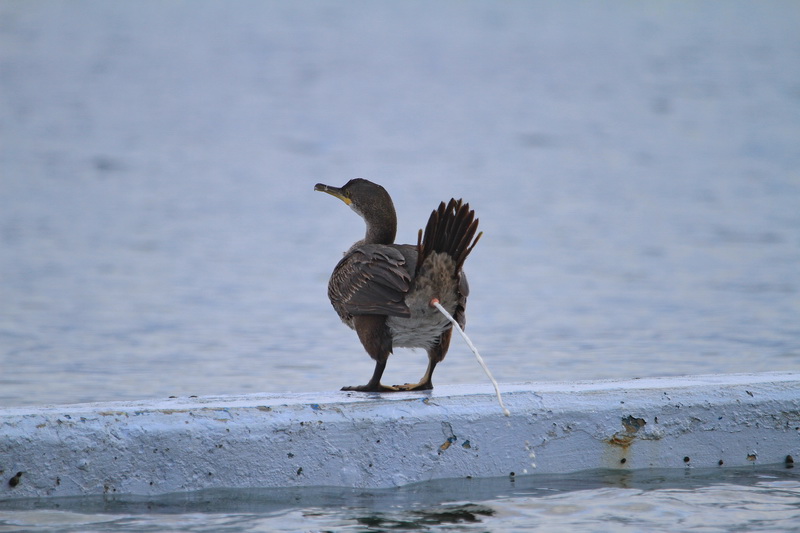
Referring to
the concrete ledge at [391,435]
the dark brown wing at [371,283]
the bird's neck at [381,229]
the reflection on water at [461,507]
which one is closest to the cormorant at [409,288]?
the dark brown wing at [371,283]

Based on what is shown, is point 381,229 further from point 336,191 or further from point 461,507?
point 461,507

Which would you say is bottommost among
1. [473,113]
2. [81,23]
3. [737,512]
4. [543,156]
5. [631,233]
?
[737,512]

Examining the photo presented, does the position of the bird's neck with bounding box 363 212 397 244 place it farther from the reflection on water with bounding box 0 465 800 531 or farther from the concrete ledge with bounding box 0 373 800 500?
the reflection on water with bounding box 0 465 800 531

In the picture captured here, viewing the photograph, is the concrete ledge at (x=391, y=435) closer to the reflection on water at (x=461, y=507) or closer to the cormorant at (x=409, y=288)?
the reflection on water at (x=461, y=507)

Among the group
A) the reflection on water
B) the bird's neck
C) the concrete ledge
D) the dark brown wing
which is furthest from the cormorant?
the reflection on water

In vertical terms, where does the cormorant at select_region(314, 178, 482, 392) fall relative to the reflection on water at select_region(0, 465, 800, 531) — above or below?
above

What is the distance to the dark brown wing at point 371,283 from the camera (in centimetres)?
498

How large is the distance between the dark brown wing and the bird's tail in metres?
0.19

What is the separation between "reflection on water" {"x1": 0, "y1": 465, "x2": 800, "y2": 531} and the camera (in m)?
4.16

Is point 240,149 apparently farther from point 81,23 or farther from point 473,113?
point 81,23

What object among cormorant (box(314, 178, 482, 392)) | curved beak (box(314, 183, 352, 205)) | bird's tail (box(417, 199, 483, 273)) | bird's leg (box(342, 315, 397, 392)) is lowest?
bird's leg (box(342, 315, 397, 392))

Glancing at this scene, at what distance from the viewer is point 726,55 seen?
34156 millimetres

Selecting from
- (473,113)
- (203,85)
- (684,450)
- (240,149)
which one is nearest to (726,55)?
(473,113)

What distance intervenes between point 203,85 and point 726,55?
48.0ft
